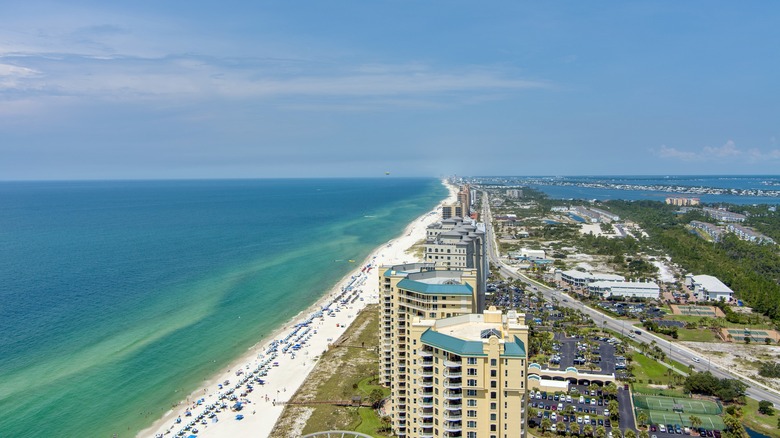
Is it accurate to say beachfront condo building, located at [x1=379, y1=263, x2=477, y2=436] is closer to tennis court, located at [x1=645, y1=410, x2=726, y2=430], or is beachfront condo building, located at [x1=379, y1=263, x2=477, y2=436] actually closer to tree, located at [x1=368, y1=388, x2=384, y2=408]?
tree, located at [x1=368, y1=388, x2=384, y2=408]

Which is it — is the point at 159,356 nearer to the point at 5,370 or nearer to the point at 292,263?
the point at 5,370

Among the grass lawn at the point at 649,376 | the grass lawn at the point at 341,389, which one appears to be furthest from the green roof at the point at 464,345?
the grass lawn at the point at 649,376

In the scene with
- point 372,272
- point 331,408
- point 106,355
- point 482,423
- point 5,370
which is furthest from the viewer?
point 372,272

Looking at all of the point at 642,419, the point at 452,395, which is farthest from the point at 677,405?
the point at 452,395

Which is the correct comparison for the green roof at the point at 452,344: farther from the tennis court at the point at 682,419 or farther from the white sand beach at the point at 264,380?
the tennis court at the point at 682,419

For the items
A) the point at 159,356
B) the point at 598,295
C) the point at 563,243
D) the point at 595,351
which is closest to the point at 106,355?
the point at 159,356

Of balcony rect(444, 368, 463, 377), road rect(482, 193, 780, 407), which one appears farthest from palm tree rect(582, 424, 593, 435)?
balcony rect(444, 368, 463, 377)
